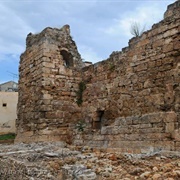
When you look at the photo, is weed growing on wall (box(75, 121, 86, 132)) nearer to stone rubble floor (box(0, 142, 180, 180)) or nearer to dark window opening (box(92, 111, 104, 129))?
dark window opening (box(92, 111, 104, 129))

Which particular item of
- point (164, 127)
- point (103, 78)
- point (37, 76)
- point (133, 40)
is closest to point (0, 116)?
point (37, 76)

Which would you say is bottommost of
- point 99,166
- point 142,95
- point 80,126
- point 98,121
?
point 99,166

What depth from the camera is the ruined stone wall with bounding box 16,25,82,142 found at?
859cm

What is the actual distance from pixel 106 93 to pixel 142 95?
1413mm

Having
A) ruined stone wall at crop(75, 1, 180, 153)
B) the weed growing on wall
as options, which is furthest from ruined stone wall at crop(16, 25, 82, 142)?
ruined stone wall at crop(75, 1, 180, 153)

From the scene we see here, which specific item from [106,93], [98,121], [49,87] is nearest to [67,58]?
[49,87]

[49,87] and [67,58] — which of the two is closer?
[49,87]

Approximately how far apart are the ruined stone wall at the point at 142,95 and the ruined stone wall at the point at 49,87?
36.5 inches

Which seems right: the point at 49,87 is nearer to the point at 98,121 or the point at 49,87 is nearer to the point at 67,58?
the point at 67,58

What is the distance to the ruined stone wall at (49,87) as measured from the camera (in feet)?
28.2

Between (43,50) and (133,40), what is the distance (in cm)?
284

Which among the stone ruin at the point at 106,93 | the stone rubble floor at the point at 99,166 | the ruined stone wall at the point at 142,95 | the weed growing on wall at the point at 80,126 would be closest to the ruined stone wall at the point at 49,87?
the stone ruin at the point at 106,93

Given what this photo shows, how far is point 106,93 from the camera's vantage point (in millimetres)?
8016

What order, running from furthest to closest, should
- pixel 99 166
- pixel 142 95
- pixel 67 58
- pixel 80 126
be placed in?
pixel 67 58 < pixel 80 126 < pixel 142 95 < pixel 99 166
